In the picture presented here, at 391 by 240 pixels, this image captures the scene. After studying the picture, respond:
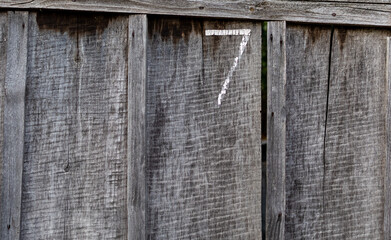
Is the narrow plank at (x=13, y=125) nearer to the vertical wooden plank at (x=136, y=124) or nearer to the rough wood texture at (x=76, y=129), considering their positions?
the rough wood texture at (x=76, y=129)

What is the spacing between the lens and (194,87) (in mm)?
2498

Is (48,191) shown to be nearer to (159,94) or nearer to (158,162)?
(158,162)

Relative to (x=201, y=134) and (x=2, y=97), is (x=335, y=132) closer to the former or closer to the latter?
(x=201, y=134)

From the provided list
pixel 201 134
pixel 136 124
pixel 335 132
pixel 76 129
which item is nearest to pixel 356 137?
pixel 335 132

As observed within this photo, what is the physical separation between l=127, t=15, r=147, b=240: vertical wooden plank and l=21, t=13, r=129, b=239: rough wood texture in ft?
0.15

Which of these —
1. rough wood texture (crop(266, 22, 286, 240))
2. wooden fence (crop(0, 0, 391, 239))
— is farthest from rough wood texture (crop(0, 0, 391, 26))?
rough wood texture (crop(266, 22, 286, 240))

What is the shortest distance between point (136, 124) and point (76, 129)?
0.92ft

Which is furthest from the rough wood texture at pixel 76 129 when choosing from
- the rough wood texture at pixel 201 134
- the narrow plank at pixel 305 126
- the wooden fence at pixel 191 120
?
the narrow plank at pixel 305 126

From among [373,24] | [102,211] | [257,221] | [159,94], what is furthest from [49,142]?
[373,24]

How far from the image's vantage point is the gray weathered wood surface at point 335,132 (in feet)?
8.61

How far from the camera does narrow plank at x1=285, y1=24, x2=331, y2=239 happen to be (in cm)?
→ 261

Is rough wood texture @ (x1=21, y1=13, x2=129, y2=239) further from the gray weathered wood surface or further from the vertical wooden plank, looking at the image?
the gray weathered wood surface

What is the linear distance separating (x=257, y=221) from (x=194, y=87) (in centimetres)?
74

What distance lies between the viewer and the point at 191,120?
8.19ft
